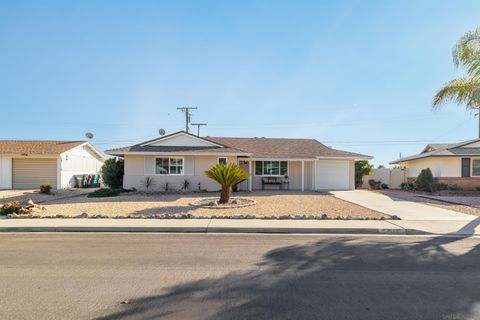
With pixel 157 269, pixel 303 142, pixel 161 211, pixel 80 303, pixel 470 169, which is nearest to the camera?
pixel 80 303

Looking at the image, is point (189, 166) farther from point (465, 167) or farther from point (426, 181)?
point (465, 167)

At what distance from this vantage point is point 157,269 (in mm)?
5645

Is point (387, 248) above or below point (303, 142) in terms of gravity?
below

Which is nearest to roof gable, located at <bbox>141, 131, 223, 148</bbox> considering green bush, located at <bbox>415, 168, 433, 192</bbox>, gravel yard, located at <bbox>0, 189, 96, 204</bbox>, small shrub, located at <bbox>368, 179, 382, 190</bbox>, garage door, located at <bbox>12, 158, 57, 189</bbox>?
gravel yard, located at <bbox>0, 189, 96, 204</bbox>

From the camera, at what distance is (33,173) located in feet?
79.9

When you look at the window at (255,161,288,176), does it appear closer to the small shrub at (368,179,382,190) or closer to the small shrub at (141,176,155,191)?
the small shrub at (141,176,155,191)

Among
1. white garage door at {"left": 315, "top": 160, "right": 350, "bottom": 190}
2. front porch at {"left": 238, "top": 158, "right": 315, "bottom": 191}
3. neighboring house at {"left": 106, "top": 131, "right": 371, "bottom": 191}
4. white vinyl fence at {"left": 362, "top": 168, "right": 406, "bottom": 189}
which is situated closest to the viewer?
neighboring house at {"left": 106, "top": 131, "right": 371, "bottom": 191}

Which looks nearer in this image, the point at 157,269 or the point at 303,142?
the point at 157,269

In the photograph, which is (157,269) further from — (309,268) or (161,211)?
(161,211)

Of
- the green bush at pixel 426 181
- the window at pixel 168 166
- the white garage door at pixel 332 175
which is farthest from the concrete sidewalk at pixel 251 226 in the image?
the green bush at pixel 426 181

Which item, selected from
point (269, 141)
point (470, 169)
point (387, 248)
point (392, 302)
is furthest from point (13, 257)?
point (470, 169)

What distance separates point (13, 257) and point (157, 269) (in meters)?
3.15

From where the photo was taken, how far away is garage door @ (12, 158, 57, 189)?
79.6 ft

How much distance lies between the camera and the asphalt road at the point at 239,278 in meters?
3.98
